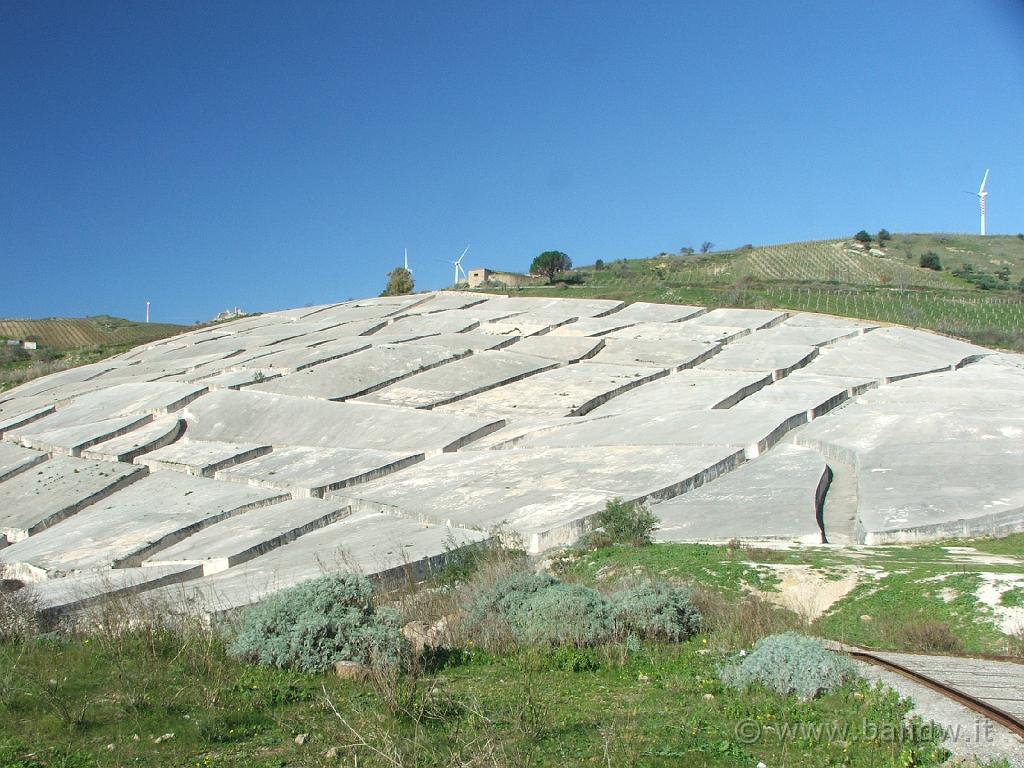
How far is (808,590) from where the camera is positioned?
25.7ft

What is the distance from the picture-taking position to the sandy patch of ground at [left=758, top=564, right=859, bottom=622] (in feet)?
24.6

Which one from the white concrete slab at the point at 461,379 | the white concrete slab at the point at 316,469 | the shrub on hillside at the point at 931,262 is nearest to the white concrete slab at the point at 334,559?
the white concrete slab at the point at 316,469

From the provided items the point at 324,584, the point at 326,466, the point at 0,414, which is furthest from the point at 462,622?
the point at 0,414

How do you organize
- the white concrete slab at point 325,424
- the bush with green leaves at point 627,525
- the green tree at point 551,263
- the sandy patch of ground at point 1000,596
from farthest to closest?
the green tree at point 551,263 < the white concrete slab at point 325,424 < the bush with green leaves at point 627,525 < the sandy patch of ground at point 1000,596

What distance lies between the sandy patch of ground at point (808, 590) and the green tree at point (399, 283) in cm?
4350

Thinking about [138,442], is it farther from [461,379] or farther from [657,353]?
[657,353]

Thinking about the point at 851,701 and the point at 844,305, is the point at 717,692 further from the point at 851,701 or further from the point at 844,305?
the point at 844,305

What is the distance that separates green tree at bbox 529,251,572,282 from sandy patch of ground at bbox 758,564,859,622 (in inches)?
2137

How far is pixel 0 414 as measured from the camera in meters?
26.4

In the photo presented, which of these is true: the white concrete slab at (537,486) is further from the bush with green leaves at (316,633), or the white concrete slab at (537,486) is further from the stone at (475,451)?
the bush with green leaves at (316,633)

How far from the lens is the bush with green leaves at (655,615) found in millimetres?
6352

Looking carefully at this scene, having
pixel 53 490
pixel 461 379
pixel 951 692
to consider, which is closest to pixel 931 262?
pixel 461 379

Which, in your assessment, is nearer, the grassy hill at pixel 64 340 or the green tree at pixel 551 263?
the grassy hill at pixel 64 340

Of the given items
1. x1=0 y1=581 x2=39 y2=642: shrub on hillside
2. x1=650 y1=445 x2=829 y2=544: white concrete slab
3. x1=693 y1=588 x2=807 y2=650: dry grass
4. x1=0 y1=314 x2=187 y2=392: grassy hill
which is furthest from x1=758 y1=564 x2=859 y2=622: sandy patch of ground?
x1=0 y1=314 x2=187 y2=392: grassy hill
